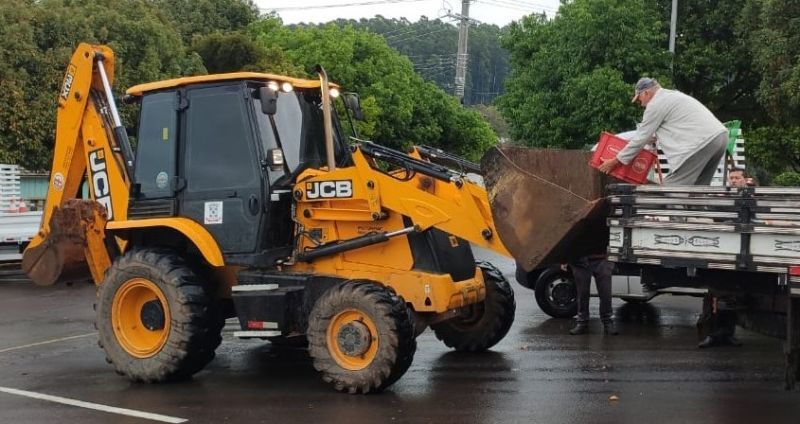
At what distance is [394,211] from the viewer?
→ 8070 mm

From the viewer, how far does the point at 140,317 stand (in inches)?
338

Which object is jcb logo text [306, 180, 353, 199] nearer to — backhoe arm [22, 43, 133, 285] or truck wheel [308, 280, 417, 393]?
truck wheel [308, 280, 417, 393]

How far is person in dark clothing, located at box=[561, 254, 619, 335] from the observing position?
1094 centimetres

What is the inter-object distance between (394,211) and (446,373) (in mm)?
1743

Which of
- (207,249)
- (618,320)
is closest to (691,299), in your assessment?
(618,320)

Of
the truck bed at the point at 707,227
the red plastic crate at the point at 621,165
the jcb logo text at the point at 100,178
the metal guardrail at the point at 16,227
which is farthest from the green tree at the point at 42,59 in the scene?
the truck bed at the point at 707,227

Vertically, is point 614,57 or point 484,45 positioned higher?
point 484,45

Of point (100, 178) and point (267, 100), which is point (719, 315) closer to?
point (267, 100)

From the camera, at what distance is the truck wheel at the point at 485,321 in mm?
9406

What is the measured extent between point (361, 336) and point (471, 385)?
121 centimetres

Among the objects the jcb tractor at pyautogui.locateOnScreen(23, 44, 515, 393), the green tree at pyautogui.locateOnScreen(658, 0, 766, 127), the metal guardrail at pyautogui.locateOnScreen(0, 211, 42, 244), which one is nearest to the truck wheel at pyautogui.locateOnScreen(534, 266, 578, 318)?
the jcb tractor at pyautogui.locateOnScreen(23, 44, 515, 393)

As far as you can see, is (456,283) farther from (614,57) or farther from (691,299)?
(614,57)

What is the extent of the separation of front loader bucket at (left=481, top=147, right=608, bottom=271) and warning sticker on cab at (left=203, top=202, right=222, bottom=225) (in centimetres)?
250

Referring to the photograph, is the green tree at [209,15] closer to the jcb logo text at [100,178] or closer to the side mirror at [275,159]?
the jcb logo text at [100,178]
